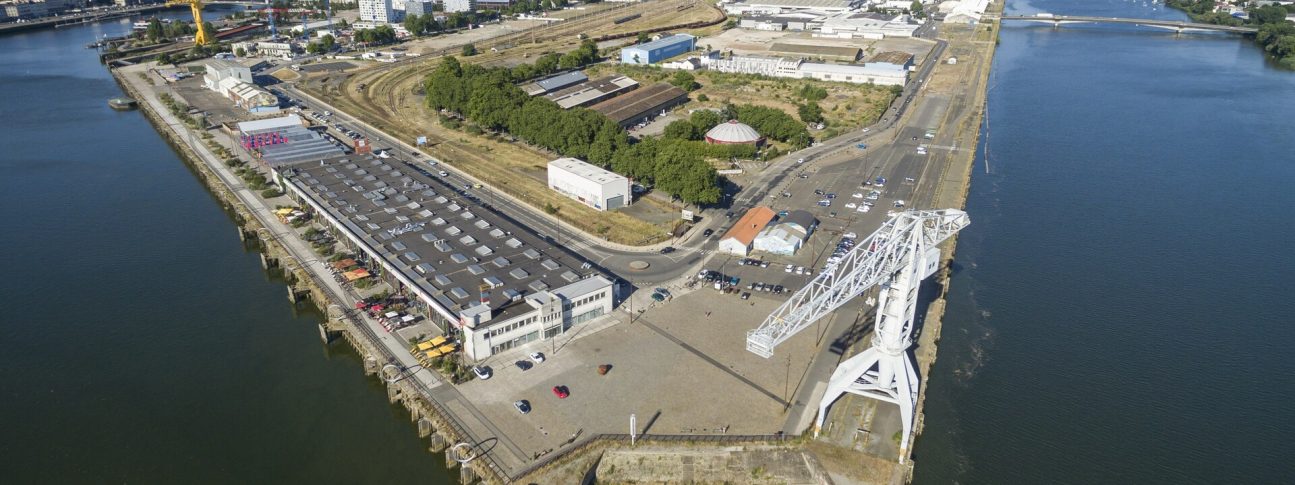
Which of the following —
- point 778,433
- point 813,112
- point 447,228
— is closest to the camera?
point 778,433

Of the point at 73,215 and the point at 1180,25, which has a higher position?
the point at 1180,25

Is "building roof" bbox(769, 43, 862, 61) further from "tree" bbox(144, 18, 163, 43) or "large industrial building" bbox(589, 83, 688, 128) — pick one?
"tree" bbox(144, 18, 163, 43)

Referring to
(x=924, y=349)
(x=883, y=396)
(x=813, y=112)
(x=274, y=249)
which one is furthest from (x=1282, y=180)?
(x=274, y=249)

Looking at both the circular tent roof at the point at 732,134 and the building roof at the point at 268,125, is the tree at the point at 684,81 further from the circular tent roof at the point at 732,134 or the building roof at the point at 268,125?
the building roof at the point at 268,125

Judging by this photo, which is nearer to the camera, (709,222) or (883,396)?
(883,396)

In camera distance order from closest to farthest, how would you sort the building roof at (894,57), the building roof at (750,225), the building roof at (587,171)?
the building roof at (750,225) → the building roof at (587,171) → the building roof at (894,57)

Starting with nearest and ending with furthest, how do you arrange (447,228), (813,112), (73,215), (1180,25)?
(447,228), (73,215), (813,112), (1180,25)

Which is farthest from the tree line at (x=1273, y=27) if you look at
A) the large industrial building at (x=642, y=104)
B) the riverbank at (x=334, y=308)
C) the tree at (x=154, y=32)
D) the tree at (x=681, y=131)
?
the tree at (x=154, y=32)

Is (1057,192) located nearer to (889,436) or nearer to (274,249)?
(889,436)
